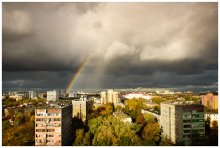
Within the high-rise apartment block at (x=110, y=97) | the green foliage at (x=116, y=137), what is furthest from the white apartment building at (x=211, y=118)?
the high-rise apartment block at (x=110, y=97)

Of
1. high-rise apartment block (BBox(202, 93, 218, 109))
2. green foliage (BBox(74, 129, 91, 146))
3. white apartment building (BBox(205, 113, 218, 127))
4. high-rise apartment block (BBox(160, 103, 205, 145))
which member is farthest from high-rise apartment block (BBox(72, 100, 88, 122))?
high-rise apartment block (BBox(202, 93, 218, 109))

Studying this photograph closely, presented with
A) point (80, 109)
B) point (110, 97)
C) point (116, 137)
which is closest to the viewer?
point (116, 137)

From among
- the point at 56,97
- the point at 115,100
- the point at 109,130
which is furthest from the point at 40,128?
the point at 56,97

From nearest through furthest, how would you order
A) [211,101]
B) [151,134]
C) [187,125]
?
[187,125] → [151,134] → [211,101]

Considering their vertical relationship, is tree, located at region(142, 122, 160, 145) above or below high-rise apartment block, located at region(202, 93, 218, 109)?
below

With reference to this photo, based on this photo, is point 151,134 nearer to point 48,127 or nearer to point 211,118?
point 48,127

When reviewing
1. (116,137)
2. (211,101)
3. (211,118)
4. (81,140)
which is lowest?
(81,140)

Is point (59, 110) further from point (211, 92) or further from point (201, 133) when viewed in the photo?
point (211, 92)

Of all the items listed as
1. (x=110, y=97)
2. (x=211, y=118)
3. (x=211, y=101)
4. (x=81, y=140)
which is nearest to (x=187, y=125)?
(x=81, y=140)

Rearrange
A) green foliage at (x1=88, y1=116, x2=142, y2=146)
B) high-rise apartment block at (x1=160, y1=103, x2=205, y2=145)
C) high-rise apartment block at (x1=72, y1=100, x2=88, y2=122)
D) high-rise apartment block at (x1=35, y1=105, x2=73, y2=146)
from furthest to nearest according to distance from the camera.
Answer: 1. high-rise apartment block at (x1=72, y1=100, x2=88, y2=122)
2. high-rise apartment block at (x1=160, y1=103, x2=205, y2=145)
3. green foliage at (x1=88, y1=116, x2=142, y2=146)
4. high-rise apartment block at (x1=35, y1=105, x2=73, y2=146)

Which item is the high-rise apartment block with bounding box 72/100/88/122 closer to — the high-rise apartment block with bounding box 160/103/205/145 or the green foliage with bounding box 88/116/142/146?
the green foliage with bounding box 88/116/142/146

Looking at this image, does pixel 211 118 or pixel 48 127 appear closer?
pixel 48 127
